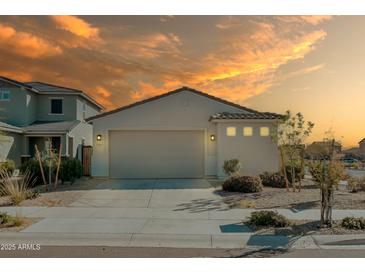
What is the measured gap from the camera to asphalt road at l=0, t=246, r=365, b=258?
24.4 ft

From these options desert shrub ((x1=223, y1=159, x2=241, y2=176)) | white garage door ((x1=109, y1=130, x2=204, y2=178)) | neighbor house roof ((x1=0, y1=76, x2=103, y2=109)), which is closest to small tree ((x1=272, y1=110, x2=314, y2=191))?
desert shrub ((x1=223, y1=159, x2=241, y2=176))

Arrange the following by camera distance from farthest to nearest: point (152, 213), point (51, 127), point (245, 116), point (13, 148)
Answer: point (51, 127) → point (13, 148) → point (245, 116) → point (152, 213)

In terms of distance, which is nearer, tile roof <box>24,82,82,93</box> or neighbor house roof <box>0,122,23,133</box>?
neighbor house roof <box>0,122,23,133</box>

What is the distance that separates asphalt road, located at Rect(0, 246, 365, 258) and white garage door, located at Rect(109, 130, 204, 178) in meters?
12.9

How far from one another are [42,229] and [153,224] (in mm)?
2567

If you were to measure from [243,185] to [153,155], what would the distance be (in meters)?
6.84

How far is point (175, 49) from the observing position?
17234mm

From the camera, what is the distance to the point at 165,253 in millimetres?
7570

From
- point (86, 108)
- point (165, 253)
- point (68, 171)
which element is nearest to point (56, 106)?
point (86, 108)

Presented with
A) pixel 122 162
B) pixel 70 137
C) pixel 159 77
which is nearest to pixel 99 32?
pixel 159 77

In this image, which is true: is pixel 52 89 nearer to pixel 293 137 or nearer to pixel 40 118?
pixel 40 118

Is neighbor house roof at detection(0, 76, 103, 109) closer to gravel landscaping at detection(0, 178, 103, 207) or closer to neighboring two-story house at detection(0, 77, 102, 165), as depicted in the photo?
neighboring two-story house at detection(0, 77, 102, 165)

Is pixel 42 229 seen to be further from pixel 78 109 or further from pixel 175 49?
pixel 78 109

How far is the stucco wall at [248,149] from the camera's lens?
2031 centimetres
